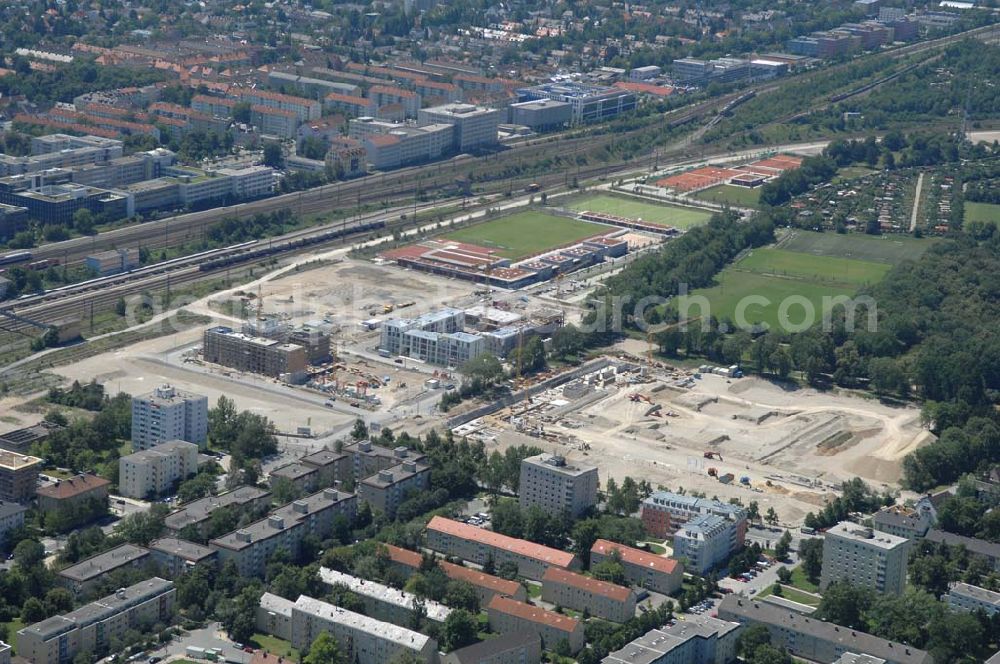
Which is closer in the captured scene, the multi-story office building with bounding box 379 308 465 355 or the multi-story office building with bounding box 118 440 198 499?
the multi-story office building with bounding box 118 440 198 499

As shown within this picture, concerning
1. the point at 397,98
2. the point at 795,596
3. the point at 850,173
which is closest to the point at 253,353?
the point at 795,596

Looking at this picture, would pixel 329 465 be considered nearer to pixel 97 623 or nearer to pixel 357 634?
pixel 357 634

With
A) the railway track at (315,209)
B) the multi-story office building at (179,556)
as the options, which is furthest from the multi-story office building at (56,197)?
the multi-story office building at (179,556)

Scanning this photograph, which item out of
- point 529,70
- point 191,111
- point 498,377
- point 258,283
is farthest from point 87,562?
point 529,70

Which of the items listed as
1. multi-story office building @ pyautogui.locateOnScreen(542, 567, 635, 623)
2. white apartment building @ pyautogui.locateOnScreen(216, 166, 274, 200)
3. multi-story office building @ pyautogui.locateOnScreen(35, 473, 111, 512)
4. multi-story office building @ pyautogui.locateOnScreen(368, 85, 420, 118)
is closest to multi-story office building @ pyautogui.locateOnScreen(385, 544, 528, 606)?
multi-story office building @ pyautogui.locateOnScreen(542, 567, 635, 623)

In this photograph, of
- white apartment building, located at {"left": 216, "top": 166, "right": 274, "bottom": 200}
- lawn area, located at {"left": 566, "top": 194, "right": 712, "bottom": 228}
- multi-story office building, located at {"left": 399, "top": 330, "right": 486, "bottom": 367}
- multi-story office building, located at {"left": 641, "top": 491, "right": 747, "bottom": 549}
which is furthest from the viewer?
lawn area, located at {"left": 566, "top": 194, "right": 712, "bottom": 228}

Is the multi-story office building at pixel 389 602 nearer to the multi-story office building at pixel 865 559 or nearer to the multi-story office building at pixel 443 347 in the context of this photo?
the multi-story office building at pixel 865 559

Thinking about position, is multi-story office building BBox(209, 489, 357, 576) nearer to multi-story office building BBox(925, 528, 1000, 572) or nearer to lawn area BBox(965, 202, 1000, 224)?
multi-story office building BBox(925, 528, 1000, 572)
